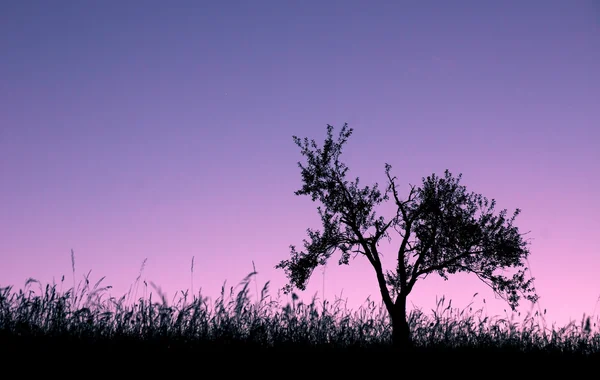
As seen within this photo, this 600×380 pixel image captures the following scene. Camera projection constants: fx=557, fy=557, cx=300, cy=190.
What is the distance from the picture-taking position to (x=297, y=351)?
860 cm

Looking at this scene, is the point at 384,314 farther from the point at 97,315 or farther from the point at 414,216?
the point at 414,216

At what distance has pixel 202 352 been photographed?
797 centimetres

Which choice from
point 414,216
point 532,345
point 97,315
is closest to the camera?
point 97,315

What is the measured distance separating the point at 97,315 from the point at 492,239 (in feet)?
69.1

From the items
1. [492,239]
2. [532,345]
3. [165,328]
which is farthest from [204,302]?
[492,239]

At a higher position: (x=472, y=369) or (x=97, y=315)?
(x=97, y=315)

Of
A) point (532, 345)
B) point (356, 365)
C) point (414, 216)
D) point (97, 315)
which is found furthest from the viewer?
point (414, 216)

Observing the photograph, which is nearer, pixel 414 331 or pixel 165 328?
pixel 165 328

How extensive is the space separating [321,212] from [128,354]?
1936 cm

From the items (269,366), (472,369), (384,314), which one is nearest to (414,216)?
(384,314)

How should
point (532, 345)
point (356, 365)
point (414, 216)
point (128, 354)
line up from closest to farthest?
1. point (128, 354)
2. point (356, 365)
3. point (532, 345)
4. point (414, 216)

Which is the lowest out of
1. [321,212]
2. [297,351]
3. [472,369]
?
[472,369]

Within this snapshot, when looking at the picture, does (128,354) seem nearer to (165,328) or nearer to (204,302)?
(165,328)

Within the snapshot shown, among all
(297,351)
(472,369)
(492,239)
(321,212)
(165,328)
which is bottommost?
(472,369)
